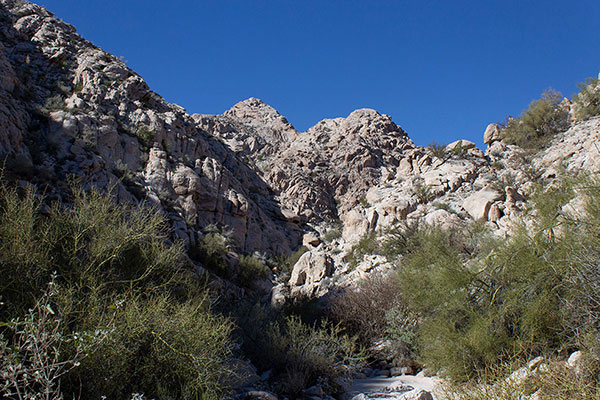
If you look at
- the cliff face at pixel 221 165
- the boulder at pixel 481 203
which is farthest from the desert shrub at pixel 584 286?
the boulder at pixel 481 203

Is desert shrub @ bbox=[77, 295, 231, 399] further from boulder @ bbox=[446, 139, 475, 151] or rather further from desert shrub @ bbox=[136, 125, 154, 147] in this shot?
boulder @ bbox=[446, 139, 475, 151]

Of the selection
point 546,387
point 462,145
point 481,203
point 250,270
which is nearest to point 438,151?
point 462,145

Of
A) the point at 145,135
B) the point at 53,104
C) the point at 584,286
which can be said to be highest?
the point at 53,104

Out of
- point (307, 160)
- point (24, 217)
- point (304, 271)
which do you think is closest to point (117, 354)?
point (24, 217)

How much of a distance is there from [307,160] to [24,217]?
23.5 metres

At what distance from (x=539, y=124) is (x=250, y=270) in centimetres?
1801

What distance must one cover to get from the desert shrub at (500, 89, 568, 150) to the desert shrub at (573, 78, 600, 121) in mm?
715

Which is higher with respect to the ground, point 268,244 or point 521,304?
point 268,244

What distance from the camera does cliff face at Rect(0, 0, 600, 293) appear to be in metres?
14.2

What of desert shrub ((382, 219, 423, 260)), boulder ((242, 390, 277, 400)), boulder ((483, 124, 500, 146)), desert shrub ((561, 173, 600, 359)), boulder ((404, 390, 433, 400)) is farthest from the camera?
boulder ((483, 124, 500, 146))

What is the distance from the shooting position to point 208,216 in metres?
18.3

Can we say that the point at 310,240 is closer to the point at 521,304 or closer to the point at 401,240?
the point at 401,240

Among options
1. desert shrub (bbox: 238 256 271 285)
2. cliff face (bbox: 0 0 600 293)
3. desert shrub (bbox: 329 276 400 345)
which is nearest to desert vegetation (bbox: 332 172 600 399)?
desert shrub (bbox: 329 276 400 345)

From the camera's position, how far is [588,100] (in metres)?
19.1
